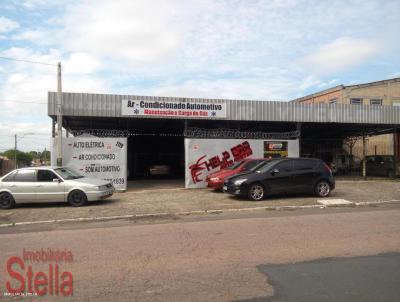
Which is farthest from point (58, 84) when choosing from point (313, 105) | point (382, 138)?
point (382, 138)

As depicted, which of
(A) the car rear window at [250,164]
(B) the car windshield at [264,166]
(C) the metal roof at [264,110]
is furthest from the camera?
(C) the metal roof at [264,110]

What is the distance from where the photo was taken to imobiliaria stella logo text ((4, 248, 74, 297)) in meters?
4.94

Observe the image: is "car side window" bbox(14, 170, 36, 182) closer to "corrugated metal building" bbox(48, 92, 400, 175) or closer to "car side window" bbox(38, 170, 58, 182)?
"car side window" bbox(38, 170, 58, 182)

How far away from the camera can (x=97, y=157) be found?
17.8 metres

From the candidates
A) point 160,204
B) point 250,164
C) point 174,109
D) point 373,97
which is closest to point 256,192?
point 250,164

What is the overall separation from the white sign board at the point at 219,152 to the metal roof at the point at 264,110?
132 centimetres

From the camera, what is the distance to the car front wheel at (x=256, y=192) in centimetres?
1399

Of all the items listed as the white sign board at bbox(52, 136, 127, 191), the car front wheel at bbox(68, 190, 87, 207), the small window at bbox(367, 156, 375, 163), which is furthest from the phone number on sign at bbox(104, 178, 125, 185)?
the small window at bbox(367, 156, 375, 163)

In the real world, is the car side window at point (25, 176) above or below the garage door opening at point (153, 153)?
below

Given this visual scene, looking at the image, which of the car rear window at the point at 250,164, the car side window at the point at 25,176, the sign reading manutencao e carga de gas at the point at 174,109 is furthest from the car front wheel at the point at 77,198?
the car rear window at the point at 250,164

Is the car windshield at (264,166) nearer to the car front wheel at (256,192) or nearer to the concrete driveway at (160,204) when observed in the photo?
the car front wheel at (256,192)

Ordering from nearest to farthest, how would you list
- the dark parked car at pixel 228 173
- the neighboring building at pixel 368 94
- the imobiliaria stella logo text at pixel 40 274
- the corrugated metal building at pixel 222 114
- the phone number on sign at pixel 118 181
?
1. the imobiliaria stella logo text at pixel 40 274
2. the dark parked car at pixel 228 173
3. the phone number on sign at pixel 118 181
4. the corrugated metal building at pixel 222 114
5. the neighboring building at pixel 368 94

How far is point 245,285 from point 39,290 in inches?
103

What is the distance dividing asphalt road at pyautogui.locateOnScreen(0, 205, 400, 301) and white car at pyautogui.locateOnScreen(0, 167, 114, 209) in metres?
3.78
